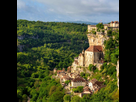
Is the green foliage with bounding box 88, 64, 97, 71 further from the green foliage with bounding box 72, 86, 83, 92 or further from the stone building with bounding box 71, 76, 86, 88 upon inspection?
the green foliage with bounding box 72, 86, 83, 92

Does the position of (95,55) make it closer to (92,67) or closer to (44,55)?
(92,67)

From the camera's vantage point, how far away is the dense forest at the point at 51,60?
31.3m

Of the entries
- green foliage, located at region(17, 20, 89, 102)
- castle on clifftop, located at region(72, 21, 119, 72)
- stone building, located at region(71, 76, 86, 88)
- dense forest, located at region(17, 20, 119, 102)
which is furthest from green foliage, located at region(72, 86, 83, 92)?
castle on clifftop, located at region(72, 21, 119, 72)

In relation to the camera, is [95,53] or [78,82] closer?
[78,82]

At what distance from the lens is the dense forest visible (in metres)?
31.3

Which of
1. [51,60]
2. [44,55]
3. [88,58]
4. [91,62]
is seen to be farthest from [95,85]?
[44,55]

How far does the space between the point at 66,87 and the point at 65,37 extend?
3573 inches

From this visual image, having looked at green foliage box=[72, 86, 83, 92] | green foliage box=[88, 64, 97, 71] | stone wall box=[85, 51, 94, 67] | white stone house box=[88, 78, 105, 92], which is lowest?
green foliage box=[72, 86, 83, 92]

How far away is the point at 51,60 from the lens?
81812 mm

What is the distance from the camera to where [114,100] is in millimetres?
22438

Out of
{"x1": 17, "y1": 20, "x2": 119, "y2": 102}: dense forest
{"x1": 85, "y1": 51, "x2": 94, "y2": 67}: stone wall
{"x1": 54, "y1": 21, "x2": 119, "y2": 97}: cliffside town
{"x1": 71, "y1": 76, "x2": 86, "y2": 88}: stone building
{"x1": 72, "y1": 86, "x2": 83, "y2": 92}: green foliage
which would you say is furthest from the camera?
{"x1": 85, "y1": 51, "x2": 94, "y2": 67}: stone wall
